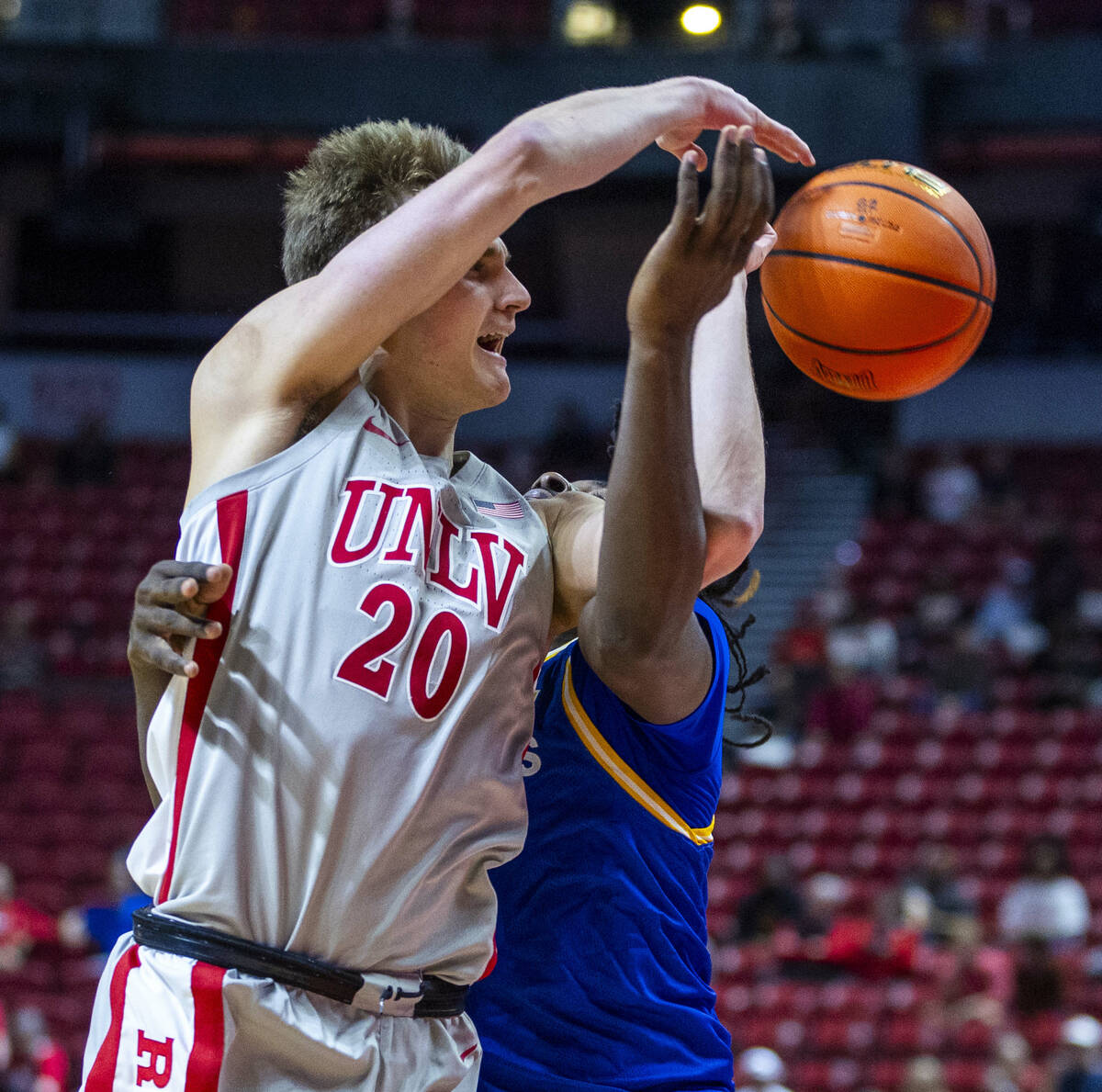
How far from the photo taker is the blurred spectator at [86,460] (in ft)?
45.7

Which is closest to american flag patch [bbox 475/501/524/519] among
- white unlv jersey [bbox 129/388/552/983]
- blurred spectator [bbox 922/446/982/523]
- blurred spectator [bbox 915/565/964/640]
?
white unlv jersey [bbox 129/388/552/983]

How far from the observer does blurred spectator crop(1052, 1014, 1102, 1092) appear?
6.51m

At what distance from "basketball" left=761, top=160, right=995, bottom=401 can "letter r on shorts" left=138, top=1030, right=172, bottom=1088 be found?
1.43m

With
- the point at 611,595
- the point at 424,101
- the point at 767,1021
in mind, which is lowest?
the point at 767,1021

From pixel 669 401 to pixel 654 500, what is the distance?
0.11m

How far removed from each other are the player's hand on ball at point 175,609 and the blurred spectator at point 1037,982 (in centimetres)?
656

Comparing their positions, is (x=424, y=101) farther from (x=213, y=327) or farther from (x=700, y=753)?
(x=700, y=753)

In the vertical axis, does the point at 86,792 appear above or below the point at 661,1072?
below

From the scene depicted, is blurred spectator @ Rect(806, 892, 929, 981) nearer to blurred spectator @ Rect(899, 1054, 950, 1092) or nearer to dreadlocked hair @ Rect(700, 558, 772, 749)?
blurred spectator @ Rect(899, 1054, 950, 1092)

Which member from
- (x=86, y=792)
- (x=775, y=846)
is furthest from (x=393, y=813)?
(x=86, y=792)

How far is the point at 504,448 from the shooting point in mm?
14430

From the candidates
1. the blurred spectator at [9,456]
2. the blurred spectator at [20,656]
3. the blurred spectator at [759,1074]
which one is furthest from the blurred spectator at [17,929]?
the blurred spectator at [9,456]

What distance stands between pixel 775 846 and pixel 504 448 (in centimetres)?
602

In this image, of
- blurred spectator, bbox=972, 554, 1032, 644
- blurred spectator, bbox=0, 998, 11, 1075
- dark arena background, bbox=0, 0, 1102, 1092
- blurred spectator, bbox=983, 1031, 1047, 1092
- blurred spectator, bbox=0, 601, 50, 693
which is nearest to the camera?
blurred spectator, bbox=983, 1031, 1047, 1092
